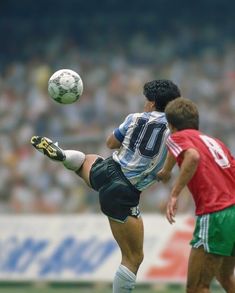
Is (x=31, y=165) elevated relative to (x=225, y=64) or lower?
lower

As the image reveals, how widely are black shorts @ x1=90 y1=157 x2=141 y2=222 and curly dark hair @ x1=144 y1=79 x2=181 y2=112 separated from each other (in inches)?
27.2

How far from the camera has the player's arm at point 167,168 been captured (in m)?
7.88

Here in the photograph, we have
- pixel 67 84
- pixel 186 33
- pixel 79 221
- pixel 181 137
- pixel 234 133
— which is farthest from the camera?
pixel 186 33

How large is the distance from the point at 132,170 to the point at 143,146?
0.79 ft

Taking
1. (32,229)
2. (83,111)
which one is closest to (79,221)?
(32,229)

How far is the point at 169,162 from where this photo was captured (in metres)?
7.95

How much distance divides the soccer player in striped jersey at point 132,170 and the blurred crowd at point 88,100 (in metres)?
4.84

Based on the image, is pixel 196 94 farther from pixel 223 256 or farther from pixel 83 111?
pixel 223 256

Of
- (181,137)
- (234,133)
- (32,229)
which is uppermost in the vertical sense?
(181,137)

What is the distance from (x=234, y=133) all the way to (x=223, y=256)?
692 cm

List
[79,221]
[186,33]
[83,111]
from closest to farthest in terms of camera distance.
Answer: [79,221] < [83,111] < [186,33]

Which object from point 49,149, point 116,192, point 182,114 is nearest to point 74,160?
point 49,149

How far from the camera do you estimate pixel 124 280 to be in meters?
8.74

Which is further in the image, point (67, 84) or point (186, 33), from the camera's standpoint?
point (186, 33)
